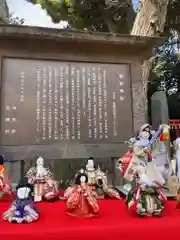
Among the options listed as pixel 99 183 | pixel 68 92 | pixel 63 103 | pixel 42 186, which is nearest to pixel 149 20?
pixel 68 92

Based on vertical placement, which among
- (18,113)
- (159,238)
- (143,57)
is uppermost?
(143,57)

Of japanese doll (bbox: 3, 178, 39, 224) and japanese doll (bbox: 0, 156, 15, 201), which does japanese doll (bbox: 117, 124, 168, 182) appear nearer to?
japanese doll (bbox: 3, 178, 39, 224)

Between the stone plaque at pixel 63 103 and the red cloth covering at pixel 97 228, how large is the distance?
3.98 feet

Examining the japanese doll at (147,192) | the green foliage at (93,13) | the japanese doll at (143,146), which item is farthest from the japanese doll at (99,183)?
the green foliage at (93,13)

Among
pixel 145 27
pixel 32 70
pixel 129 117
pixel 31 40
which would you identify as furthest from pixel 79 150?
pixel 145 27

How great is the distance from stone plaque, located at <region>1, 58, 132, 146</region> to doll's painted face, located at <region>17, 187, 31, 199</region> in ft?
3.51

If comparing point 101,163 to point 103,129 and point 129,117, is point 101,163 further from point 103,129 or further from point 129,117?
point 129,117

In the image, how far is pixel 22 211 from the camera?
1.53m

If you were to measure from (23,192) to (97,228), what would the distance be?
0.53 m

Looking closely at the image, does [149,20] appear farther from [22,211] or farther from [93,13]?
[22,211]

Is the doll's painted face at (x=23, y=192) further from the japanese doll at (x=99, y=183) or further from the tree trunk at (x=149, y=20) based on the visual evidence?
the tree trunk at (x=149, y=20)

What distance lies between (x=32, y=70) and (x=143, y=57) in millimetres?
1326

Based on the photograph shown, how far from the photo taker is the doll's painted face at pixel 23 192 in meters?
1.61

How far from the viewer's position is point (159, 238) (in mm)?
1378
